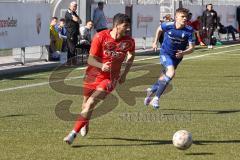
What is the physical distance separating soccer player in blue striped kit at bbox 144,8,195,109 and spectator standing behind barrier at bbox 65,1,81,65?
10.4m

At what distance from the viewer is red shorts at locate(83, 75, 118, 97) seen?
1138 centimetres

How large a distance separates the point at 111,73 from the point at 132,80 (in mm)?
9940

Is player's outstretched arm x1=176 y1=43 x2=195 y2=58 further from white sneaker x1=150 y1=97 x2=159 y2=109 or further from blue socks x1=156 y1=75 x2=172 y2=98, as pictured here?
white sneaker x1=150 y1=97 x2=159 y2=109

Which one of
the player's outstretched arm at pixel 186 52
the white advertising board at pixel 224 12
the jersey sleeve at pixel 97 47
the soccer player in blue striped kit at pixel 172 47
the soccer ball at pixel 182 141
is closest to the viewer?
the soccer ball at pixel 182 141

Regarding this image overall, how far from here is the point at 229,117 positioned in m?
14.2

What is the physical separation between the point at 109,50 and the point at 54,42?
53.4ft

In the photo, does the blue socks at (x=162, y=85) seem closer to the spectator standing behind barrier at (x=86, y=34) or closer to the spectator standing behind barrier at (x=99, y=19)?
the spectator standing behind barrier at (x=86, y=34)

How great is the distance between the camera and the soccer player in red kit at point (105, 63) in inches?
439

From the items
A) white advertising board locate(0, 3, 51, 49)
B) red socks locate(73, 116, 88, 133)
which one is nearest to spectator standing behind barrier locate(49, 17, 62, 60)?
white advertising board locate(0, 3, 51, 49)

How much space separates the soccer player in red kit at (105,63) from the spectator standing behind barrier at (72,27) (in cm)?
1484

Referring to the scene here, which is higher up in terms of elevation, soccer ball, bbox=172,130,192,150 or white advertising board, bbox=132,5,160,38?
white advertising board, bbox=132,5,160,38

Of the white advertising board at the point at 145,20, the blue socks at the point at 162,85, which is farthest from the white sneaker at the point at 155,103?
the white advertising board at the point at 145,20

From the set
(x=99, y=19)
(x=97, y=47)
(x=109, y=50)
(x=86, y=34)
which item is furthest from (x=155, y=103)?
(x=99, y=19)

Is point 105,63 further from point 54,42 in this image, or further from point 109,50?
point 54,42
